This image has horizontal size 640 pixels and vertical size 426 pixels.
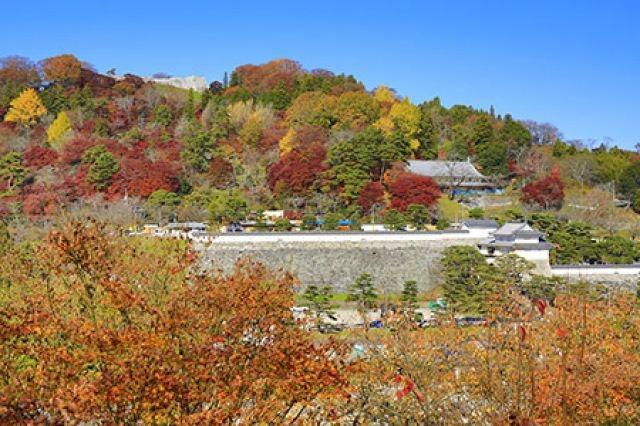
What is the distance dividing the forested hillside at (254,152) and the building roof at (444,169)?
100 centimetres

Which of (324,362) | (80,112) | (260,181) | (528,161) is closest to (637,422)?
(324,362)

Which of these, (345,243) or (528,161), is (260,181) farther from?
(528,161)

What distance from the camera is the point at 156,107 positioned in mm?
39281

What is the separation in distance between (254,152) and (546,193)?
1521 centimetres

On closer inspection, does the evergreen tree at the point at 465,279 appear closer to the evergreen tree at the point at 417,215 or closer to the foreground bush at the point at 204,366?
the evergreen tree at the point at 417,215

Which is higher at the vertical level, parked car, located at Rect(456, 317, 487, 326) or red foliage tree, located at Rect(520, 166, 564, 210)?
red foliage tree, located at Rect(520, 166, 564, 210)

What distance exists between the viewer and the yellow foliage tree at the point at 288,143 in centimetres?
3153

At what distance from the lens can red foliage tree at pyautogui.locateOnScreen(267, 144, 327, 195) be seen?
90.3ft

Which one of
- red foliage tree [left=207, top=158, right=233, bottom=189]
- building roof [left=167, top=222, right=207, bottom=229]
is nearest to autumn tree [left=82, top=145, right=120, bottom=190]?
red foliage tree [left=207, top=158, right=233, bottom=189]

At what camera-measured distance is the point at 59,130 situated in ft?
115

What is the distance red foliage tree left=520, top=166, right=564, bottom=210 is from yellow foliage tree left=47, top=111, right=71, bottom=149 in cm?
2532

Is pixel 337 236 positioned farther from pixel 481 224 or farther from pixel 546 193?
pixel 546 193

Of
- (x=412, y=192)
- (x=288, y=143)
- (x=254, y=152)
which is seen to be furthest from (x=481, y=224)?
(x=254, y=152)

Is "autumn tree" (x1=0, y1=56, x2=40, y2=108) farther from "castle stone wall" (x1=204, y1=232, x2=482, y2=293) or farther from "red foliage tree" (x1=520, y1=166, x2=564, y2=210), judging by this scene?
"red foliage tree" (x1=520, y1=166, x2=564, y2=210)
